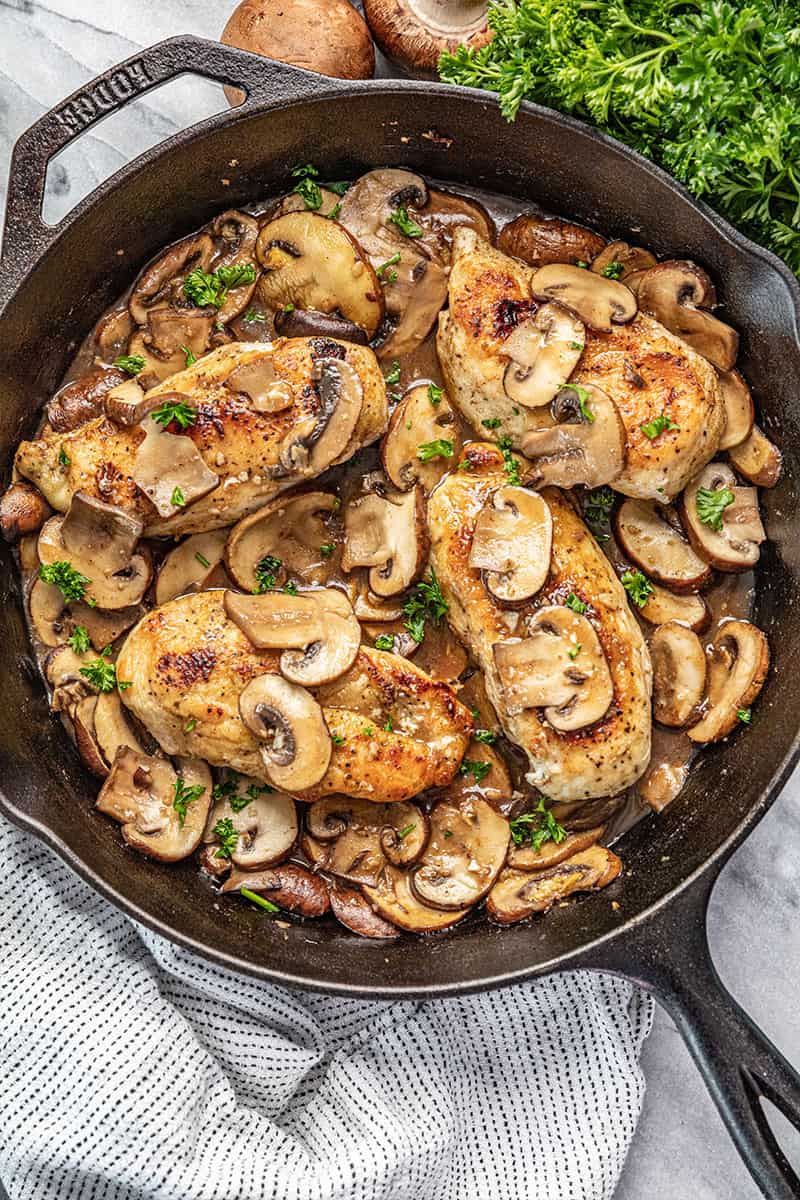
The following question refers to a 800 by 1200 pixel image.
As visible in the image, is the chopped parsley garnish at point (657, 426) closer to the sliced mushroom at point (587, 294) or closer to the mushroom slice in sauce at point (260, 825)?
the sliced mushroom at point (587, 294)

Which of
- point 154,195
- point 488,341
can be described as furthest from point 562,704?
point 154,195

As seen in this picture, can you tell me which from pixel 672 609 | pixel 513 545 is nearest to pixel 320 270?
pixel 513 545

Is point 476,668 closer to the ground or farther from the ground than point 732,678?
closer to the ground

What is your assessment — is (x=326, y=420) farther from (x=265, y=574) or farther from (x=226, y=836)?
(x=226, y=836)

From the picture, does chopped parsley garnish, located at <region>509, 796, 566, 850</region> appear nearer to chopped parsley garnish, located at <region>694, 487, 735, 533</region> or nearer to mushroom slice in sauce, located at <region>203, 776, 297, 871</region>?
mushroom slice in sauce, located at <region>203, 776, 297, 871</region>

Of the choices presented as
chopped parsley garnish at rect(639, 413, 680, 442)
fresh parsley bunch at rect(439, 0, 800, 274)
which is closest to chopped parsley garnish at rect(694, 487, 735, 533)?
chopped parsley garnish at rect(639, 413, 680, 442)
